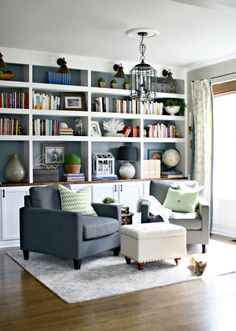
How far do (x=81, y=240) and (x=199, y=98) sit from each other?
3405 mm

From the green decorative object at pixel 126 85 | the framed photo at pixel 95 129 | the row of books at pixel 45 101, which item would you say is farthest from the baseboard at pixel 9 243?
the green decorative object at pixel 126 85

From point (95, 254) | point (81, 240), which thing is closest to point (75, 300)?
point (81, 240)

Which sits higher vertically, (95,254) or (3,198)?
(3,198)

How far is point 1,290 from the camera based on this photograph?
164 inches

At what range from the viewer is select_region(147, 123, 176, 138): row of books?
7.45 m

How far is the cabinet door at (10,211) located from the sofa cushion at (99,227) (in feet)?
4.76

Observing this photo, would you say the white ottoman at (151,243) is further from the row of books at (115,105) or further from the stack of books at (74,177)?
the row of books at (115,105)

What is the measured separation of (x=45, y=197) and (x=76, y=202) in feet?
1.23

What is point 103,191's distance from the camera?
678cm

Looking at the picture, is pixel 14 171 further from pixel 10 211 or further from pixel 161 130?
pixel 161 130

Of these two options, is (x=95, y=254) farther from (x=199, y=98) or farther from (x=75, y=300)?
(x=199, y=98)

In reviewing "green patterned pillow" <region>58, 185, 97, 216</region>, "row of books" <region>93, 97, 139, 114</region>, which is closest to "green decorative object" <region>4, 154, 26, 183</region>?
"green patterned pillow" <region>58, 185, 97, 216</region>

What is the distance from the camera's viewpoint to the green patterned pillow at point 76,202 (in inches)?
213

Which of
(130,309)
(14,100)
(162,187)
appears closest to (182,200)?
(162,187)
